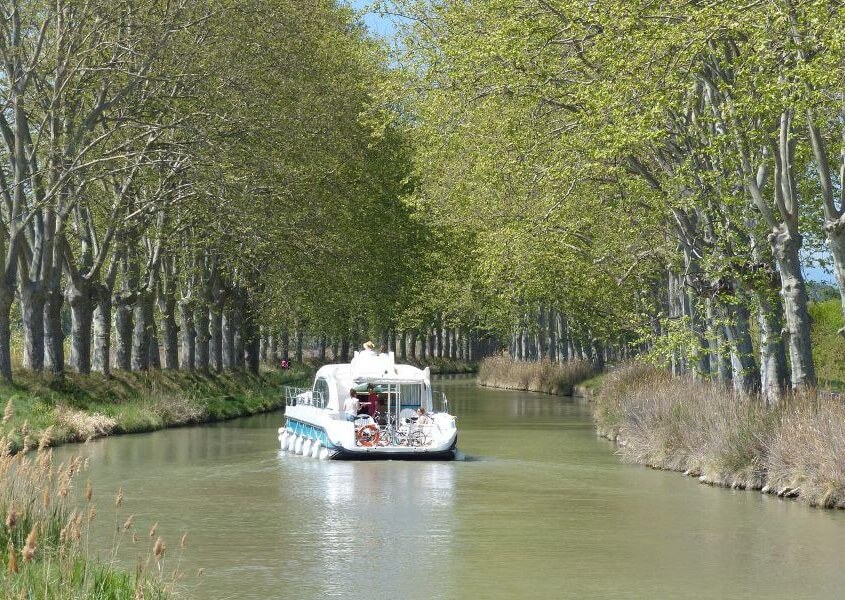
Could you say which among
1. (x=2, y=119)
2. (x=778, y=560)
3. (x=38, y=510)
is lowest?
(x=778, y=560)

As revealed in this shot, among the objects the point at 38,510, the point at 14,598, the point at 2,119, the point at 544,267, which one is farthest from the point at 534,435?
the point at 14,598

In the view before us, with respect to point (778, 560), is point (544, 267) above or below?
above

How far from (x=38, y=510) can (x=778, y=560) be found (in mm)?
10036

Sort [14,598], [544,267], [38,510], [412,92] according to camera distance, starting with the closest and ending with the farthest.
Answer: [14,598], [38,510], [412,92], [544,267]

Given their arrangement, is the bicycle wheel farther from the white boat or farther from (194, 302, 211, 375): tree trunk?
(194, 302, 211, 375): tree trunk

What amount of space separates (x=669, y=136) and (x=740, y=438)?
8180 millimetres

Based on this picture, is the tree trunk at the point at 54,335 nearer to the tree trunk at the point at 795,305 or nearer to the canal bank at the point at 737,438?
the canal bank at the point at 737,438

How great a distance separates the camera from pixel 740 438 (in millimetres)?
25812

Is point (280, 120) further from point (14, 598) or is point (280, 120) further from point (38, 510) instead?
point (14, 598)

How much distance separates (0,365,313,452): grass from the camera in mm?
33812

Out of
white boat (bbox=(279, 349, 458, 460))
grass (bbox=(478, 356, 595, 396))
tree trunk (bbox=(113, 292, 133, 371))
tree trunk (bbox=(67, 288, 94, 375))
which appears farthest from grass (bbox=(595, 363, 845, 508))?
grass (bbox=(478, 356, 595, 396))

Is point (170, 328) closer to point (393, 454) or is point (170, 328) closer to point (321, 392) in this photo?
point (321, 392)

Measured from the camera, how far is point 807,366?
89.0 feet

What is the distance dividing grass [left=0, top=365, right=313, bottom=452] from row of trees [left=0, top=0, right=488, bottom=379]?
3.44ft
